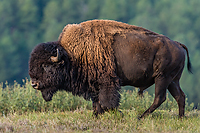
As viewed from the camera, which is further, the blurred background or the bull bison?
the blurred background

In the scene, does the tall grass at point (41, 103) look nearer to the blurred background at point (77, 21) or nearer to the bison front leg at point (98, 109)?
the bison front leg at point (98, 109)

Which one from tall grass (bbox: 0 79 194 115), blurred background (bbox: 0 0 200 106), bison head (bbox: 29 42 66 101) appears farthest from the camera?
blurred background (bbox: 0 0 200 106)

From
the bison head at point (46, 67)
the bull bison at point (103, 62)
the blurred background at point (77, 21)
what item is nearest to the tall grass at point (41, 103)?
the bull bison at point (103, 62)

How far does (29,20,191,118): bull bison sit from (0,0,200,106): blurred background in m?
21.9

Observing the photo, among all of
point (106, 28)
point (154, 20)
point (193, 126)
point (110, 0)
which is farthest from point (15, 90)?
point (110, 0)

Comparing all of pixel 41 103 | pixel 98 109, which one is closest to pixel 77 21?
pixel 41 103

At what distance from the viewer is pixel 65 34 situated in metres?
5.34

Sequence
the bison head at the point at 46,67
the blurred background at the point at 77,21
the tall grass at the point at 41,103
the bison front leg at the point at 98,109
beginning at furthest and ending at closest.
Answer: the blurred background at the point at 77,21, the tall grass at the point at 41,103, the bison front leg at the point at 98,109, the bison head at the point at 46,67

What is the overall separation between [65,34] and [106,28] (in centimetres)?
79

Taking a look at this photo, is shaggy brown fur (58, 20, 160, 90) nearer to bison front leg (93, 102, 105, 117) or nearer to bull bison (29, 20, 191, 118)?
bull bison (29, 20, 191, 118)

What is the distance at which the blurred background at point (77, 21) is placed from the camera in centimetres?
2875

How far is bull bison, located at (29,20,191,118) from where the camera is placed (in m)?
5.06

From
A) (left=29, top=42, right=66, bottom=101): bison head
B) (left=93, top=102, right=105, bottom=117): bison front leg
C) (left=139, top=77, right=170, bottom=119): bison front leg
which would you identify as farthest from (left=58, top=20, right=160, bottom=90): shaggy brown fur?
(left=139, top=77, right=170, bottom=119): bison front leg

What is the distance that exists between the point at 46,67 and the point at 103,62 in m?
1.03
